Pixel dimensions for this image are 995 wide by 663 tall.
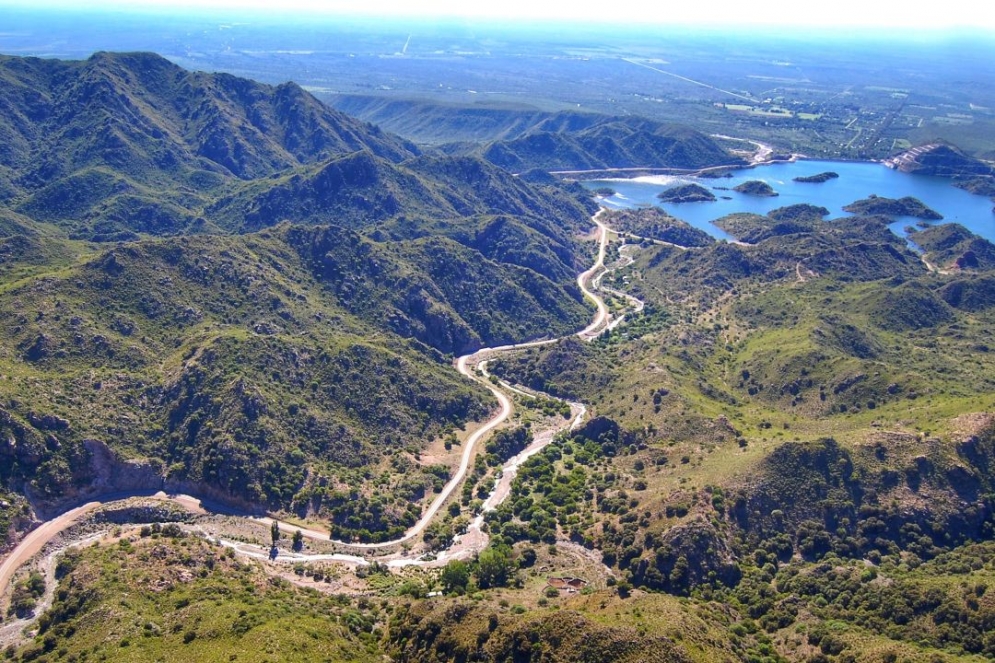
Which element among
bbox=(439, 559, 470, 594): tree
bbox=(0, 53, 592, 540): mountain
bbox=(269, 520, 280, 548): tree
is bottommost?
bbox=(439, 559, 470, 594): tree

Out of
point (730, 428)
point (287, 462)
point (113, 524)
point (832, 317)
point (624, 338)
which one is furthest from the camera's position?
point (624, 338)

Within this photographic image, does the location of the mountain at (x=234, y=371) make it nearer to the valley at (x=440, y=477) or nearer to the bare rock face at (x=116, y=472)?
the bare rock face at (x=116, y=472)

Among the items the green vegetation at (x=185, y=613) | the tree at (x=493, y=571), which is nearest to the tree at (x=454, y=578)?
the tree at (x=493, y=571)

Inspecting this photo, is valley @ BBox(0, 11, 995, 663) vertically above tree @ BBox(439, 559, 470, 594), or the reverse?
valley @ BBox(0, 11, 995, 663)

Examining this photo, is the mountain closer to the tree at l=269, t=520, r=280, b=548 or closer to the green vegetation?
the tree at l=269, t=520, r=280, b=548

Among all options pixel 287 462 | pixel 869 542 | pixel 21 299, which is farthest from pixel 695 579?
pixel 21 299

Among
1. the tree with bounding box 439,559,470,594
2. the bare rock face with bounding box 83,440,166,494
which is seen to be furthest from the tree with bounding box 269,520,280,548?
the tree with bounding box 439,559,470,594

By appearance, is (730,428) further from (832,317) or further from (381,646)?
(381,646)

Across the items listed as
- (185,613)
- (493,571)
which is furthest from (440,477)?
(185,613)
